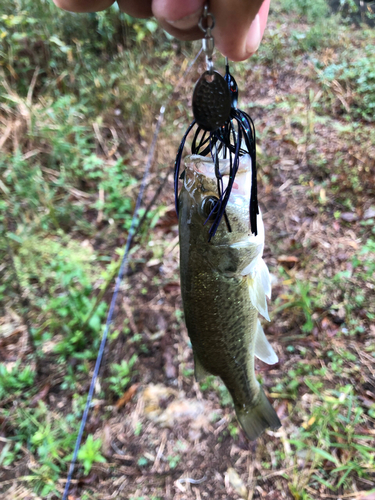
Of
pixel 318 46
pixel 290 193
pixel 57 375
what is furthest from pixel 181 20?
pixel 318 46

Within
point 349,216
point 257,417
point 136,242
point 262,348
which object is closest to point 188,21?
point 262,348

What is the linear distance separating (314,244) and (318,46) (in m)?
4.53

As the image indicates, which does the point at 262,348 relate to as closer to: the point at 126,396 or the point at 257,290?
the point at 257,290

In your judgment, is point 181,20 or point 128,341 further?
point 128,341

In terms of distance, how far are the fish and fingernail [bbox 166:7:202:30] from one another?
0.37 meters

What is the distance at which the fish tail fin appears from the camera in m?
1.79

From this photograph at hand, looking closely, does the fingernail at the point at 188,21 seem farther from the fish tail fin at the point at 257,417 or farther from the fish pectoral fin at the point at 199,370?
the fish tail fin at the point at 257,417

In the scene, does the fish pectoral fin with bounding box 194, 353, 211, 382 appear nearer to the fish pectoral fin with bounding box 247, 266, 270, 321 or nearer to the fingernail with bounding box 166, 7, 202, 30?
the fish pectoral fin with bounding box 247, 266, 270, 321

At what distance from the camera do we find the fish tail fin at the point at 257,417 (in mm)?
1785

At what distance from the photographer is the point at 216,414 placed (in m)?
2.66

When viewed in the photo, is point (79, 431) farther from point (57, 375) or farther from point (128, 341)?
point (128, 341)

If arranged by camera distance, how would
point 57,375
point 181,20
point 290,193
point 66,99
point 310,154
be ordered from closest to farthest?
point 181,20 < point 57,375 < point 290,193 < point 310,154 < point 66,99

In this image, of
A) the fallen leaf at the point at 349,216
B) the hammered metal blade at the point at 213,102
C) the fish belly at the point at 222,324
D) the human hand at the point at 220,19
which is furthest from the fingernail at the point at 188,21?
the fallen leaf at the point at 349,216

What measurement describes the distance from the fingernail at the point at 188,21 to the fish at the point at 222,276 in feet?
1.21
